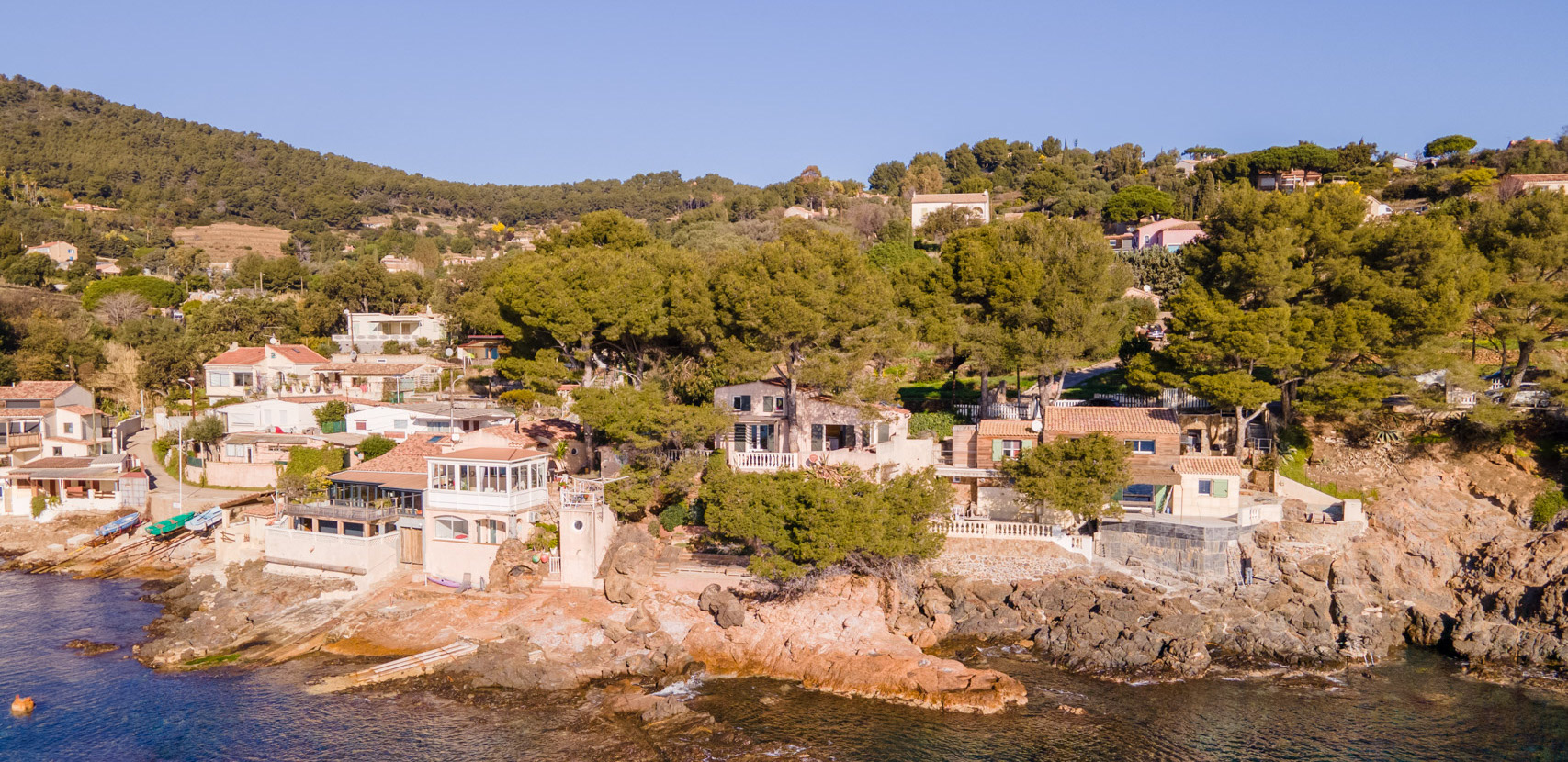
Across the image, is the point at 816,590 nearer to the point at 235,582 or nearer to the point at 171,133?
the point at 235,582

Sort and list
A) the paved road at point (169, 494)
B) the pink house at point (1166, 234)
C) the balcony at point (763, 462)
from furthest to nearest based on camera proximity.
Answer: the pink house at point (1166, 234) < the paved road at point (169, 494) < the balcony at point (763, 462)

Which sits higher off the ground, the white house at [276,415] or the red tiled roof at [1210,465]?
the white house at [276,415]

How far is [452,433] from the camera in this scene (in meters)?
41.8

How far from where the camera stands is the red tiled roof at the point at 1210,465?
121ft

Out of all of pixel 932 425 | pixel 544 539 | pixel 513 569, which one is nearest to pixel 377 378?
pixel 544 539

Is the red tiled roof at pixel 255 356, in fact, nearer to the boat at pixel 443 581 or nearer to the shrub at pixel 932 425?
the boat at pixel 443 581

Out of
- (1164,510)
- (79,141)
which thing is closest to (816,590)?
(1164,510)

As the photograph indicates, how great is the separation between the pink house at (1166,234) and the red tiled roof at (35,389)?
7573 centimetres

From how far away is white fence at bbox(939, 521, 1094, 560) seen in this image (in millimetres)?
35406

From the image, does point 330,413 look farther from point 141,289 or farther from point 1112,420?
point 141,289

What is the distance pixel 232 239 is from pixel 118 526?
108m

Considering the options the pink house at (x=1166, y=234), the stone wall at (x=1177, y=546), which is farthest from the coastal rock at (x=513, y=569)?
the pink house at (x=1166, y=234)

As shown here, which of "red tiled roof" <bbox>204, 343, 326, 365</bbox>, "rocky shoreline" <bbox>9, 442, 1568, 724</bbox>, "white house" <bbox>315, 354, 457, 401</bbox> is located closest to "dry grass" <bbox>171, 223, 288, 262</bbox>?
"red tiled roof" <bbox>204, 343, 326, 365</bbox>

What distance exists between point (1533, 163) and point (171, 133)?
697ft
